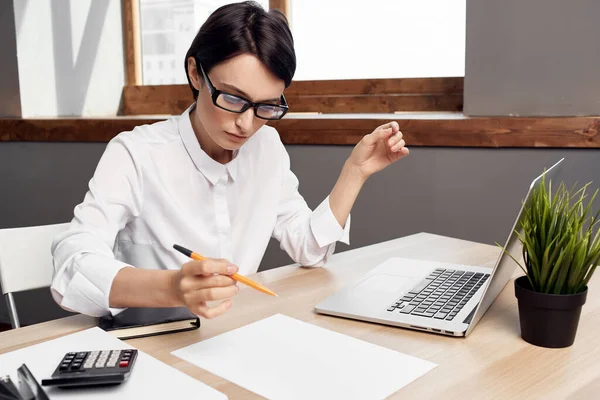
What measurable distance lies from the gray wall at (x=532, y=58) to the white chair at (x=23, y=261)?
4.33 feet

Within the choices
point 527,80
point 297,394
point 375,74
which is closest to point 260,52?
point 297,394

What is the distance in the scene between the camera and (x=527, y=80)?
1.75 m

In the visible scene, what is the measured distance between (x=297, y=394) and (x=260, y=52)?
2.33 ft

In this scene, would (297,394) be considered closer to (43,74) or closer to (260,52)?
(260,52)

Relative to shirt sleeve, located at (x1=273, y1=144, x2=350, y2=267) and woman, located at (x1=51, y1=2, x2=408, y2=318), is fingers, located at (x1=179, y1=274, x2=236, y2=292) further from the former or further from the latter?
shirt sleeve, located at (x1=273, y1=144, x2=350, y2=267)

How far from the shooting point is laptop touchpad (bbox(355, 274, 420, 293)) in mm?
1058

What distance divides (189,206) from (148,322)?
1.62 feet

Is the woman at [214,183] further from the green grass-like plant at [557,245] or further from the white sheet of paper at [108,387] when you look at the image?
the green grass-like plant at [557,245]

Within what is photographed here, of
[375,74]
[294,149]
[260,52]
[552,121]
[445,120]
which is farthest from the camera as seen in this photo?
[375,74]

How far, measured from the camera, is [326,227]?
1.32m

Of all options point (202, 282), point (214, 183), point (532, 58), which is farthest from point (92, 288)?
point (532, 58)

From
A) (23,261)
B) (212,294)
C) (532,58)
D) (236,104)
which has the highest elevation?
(532,58)

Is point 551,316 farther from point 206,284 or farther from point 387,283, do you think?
point 206,284

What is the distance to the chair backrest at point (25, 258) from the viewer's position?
1317 millimetres
